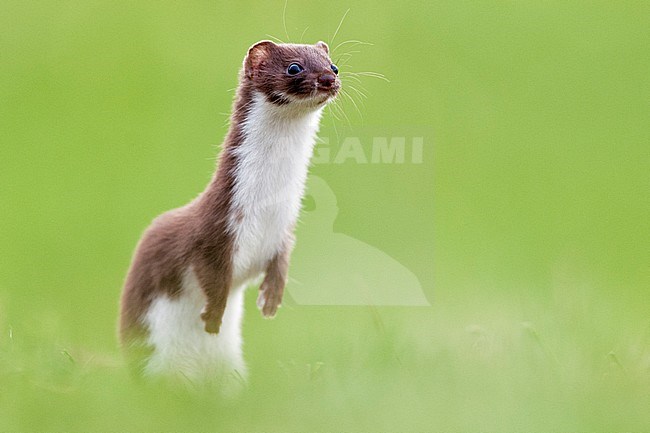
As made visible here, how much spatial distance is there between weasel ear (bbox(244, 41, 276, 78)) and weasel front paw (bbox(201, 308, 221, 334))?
33.8 inches

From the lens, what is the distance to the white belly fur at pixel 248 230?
3.46m

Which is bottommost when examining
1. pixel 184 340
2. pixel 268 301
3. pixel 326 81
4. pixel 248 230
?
pixel 184 340

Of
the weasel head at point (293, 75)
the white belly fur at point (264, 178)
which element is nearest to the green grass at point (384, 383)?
the white belly fur at point (264, 178)

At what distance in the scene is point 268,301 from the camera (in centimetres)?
359

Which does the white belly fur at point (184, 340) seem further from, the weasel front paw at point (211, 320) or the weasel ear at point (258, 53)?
the weasel ear at point (258, 53)

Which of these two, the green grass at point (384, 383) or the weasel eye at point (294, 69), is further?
the weasel eye at point (294, 69)

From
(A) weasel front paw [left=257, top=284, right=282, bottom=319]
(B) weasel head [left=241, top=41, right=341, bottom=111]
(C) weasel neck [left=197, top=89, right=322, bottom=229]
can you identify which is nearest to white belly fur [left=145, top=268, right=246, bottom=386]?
(A) weasel front paw [left=257, top=284, right=282, bottom=319]

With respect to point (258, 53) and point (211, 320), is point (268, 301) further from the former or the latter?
point (258, 53)

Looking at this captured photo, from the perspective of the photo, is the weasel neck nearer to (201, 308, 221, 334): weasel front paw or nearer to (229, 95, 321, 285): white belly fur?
(229, 95, 321, 285): white belly fur

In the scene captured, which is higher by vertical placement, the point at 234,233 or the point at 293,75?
the point at 293,75

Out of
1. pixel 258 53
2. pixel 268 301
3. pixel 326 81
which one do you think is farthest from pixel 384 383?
pixel 258 53

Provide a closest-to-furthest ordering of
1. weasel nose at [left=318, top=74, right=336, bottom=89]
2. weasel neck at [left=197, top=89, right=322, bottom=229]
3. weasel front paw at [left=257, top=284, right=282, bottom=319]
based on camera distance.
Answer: weasel nose at [left=318, top=74, right=336, bottom=89] → weasel neck at [left=197, top=89, right=322, bottom=229] → weasel front paw at [left=257, top=284, right=282, bottom=319]

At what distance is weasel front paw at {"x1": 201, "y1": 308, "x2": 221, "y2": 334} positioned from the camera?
3434mm

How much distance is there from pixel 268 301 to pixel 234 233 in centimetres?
31
